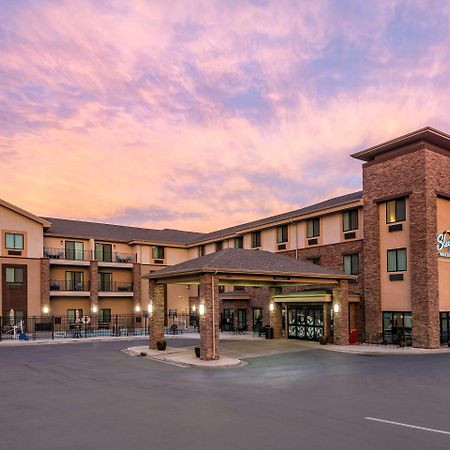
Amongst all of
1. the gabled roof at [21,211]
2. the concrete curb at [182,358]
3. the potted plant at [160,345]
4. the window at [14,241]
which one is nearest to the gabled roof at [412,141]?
the concrete curb at [182,358]

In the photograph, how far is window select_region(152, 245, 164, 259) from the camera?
52.7 metres

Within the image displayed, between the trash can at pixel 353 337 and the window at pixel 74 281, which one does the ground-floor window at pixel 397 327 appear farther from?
the window at pixel 74 281

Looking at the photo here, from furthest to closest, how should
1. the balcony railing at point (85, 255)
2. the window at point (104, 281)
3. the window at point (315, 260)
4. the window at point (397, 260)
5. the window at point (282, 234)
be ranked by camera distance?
the window at point (104, 281) → the balcony railing at point (85, 255) → the window at point (282, 234) → the window at point (315, 260) → the window at point (397, 260)

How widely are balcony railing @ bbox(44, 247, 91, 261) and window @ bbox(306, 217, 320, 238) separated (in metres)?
23.6

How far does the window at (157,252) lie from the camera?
5272cm

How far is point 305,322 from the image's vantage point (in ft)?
110

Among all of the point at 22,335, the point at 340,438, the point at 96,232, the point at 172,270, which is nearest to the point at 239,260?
the point at 172,270

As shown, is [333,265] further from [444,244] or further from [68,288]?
[68,288]

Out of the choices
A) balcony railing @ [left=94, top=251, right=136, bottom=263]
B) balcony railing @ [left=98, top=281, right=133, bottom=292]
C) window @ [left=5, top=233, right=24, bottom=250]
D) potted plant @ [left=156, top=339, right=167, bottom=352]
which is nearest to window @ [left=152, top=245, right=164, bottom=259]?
balcony railing @ [left=94, top=251, right=136, bottom=263]

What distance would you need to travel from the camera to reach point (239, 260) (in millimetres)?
26438

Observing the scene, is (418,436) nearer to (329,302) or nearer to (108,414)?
(108,414)

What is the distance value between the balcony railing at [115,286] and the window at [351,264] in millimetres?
25305

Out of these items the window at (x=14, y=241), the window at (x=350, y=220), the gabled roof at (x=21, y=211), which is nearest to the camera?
the window at (x=350, y=220)

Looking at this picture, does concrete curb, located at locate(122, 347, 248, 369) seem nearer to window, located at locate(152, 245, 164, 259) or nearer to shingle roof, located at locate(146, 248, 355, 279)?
shingle roof, located at locate(146, 248, 355, 279)
